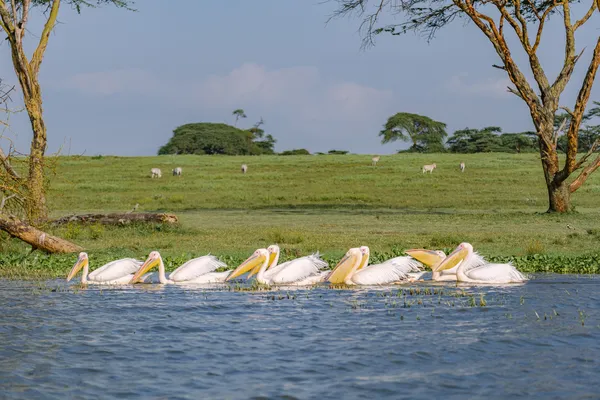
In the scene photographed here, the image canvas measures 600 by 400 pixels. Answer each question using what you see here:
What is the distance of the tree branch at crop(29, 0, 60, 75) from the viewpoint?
24.6 metres

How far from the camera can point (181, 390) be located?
295 inches

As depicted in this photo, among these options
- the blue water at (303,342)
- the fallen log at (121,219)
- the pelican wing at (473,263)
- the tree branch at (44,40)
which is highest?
the tree branch at (44,40)

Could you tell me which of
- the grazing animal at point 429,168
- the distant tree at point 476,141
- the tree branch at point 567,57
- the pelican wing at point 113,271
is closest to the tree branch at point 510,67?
the tree branch at point 567,57

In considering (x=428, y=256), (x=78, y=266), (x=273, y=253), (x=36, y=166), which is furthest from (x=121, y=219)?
(x=428, y=256)

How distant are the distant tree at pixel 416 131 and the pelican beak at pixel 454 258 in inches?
2898

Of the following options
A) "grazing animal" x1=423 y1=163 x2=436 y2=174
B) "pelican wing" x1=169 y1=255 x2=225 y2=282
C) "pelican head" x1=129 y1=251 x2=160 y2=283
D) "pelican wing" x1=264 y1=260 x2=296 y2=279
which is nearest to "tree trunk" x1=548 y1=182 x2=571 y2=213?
"pelican wing" x1=264 y1=260 x2=296 y2=279

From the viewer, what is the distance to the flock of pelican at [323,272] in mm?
13719

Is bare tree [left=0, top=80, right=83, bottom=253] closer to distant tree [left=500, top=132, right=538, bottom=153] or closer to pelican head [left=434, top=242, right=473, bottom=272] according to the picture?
pelican head [left=434, top=242, right=473, bottom=272]

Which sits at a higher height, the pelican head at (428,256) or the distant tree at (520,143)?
the distant tree at (520,143)

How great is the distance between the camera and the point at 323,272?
46.8 feet

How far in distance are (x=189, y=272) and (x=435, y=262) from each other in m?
3.96

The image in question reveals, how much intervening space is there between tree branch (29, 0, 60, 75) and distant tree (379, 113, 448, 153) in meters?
63.1

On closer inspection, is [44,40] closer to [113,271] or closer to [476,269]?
[113,271]

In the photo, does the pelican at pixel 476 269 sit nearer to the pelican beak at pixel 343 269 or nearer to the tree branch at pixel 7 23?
the pelican beak at pixel 343 269
